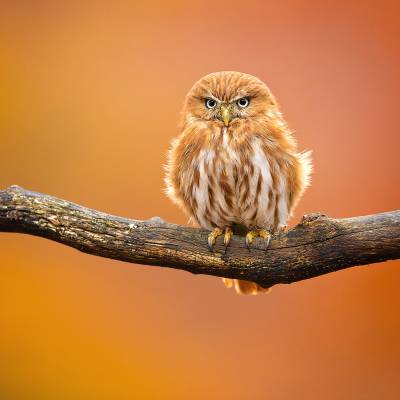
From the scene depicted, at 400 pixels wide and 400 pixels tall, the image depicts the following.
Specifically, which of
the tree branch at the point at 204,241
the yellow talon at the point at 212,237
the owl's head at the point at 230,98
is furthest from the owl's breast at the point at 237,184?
the tree branch at the point at 204,241

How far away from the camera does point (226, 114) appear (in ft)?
10.3

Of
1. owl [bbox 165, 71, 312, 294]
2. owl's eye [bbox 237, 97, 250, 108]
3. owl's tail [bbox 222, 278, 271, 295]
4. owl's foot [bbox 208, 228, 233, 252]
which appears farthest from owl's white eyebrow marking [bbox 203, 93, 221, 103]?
owl's tail [bbox 222, 278, 271, 295]

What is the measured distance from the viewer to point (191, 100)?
333 cm

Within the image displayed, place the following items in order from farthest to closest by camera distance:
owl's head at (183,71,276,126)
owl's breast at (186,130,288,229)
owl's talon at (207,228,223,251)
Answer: owl's head at (183,71,276,126) < owl's breast at (186,130,288,229) < owl's talon at (207,228,223,251)

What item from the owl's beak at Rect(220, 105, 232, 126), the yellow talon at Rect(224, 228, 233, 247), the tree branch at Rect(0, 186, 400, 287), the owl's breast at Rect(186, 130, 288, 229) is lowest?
the tree branch at Rect(0, 186, 400, 287)

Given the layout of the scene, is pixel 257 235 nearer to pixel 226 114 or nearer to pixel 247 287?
pixel 247 287

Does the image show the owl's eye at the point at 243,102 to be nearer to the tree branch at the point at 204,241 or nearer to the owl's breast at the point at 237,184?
the owl's breast at the point at 237,184

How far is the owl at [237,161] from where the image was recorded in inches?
121

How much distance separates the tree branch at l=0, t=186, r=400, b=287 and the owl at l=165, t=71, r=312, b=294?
28 cm

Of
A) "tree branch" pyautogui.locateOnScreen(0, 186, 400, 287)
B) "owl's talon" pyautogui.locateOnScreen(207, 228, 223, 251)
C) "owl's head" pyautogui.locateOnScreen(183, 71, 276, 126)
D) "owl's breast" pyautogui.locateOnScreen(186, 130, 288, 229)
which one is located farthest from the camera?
"owl's head" pyautogui.locateOnScreen(183, 71, 276, 126)

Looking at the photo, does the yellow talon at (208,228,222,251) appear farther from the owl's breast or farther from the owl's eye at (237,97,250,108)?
the owl's eye at (237,97,250,108)

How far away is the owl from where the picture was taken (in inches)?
121

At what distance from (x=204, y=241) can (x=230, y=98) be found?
843mm

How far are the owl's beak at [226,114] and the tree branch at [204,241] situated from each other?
66cm
